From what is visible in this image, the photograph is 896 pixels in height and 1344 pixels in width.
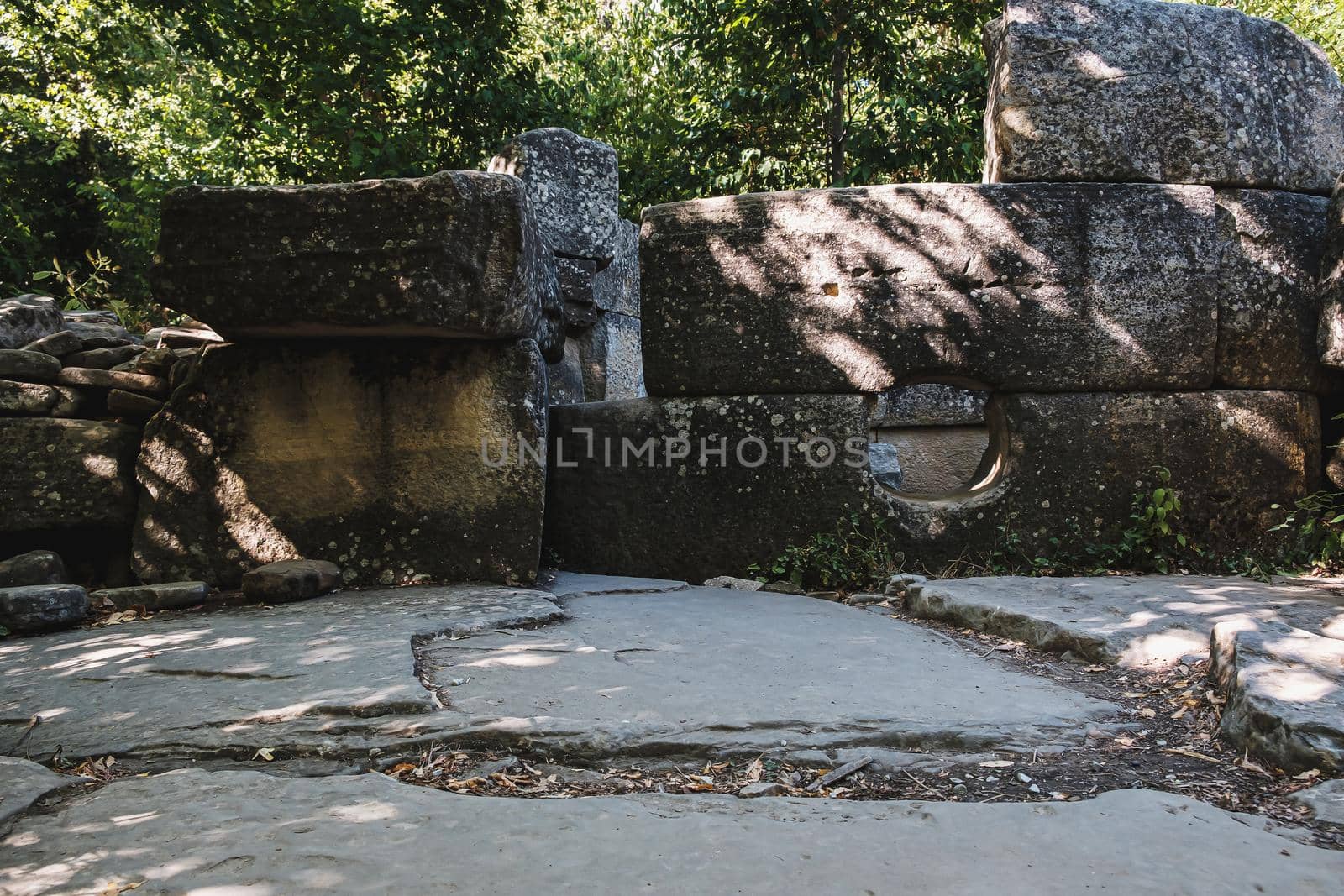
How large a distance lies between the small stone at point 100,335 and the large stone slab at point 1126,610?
11.3 feet

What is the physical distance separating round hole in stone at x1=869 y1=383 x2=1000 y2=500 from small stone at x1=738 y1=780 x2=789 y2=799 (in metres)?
5.34

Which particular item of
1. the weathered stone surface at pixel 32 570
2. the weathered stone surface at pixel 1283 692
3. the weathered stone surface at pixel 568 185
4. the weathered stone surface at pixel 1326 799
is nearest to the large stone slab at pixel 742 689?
the weathered stone surface at pixel 1283 692

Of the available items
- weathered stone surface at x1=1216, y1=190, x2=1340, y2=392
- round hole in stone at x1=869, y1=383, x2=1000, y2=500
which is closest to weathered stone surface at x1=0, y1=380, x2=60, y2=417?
weathered stone surface at x1=1216, y1=190, x2=1340, y2=392

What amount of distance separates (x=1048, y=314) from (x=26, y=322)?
429cm

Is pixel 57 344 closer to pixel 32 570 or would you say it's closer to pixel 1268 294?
pixel 32 570

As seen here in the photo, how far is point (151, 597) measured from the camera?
3.25 m

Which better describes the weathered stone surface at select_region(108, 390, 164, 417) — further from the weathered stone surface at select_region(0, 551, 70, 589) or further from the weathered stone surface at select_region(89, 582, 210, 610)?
the weathered stone surface at select_region(89, 582, 210, 610)

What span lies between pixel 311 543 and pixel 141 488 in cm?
69

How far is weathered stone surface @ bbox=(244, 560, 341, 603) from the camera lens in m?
3.26

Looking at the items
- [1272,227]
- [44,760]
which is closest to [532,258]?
[44,760]

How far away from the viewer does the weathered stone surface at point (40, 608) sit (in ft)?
9.29

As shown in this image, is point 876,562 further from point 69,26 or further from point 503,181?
point 69,26

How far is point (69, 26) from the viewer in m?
10.0

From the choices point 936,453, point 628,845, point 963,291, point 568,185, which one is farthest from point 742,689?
point 936,453
